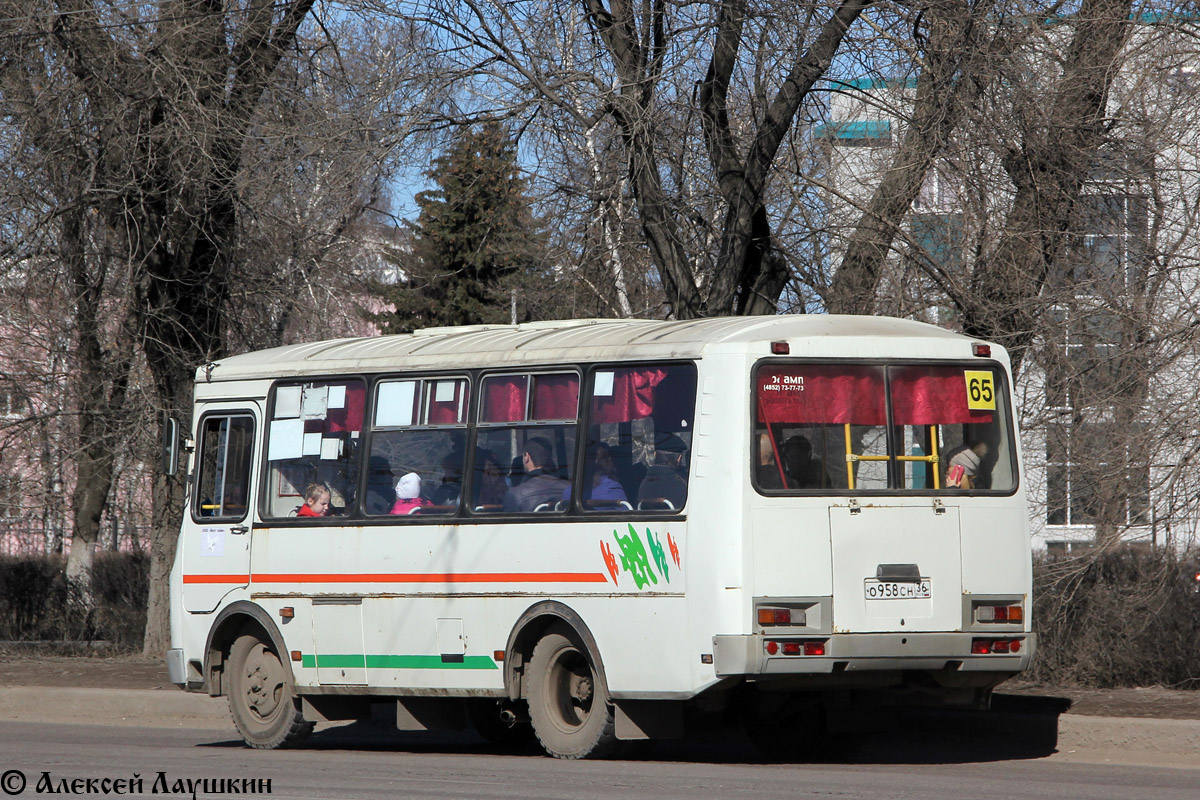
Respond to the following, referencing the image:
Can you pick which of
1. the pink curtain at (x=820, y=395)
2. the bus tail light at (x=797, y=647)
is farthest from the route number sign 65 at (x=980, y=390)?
the bus tail light at (x=797, y=647)

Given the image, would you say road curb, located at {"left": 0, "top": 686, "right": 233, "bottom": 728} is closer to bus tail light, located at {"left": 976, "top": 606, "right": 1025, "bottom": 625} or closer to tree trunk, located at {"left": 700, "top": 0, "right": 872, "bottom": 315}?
tree trunk, located at {"left": 700, "top": 0, "right": 872, "bottom": 315}

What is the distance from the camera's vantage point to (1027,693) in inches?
519

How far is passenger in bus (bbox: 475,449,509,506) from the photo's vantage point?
36.3 feet

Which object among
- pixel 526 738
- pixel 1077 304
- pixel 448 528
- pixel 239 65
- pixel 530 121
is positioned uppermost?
pixel 239 65

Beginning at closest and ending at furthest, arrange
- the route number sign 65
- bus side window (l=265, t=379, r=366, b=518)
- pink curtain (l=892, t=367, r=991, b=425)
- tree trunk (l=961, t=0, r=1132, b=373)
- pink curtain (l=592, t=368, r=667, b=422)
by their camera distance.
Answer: pink curtain (l=892, t=367, r=991, b=425)
pink curtain (l=592, t=368, r=667, b=422)
the route number sign 65
bus side window (l=265, t=379, r=366, b=518)
tree trunk (l=961, t=0, r=1132, b=373)

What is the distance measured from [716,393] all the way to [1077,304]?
477 centimetres

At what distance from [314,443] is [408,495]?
112cm

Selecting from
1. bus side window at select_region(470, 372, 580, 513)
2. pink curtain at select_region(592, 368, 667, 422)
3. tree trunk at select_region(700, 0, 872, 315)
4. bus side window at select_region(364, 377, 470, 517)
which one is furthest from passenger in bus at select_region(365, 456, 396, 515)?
tree trunk at select_region(700, 0, 872, 315)

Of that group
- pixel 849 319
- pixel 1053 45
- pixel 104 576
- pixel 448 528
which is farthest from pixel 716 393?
pixel 104 576

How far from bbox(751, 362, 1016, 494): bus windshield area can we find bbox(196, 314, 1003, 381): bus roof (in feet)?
0.49

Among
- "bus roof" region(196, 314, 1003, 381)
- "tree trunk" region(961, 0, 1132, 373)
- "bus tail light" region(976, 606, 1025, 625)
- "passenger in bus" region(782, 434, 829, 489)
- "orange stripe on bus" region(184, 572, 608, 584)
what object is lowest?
"bus tail light" region(976, 606, 1025, 625)

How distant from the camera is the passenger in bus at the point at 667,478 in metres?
10.1

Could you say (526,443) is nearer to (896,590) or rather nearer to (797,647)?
(797,647)

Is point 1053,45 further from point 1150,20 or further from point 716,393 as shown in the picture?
point 716,393
